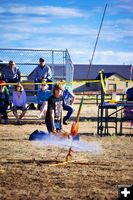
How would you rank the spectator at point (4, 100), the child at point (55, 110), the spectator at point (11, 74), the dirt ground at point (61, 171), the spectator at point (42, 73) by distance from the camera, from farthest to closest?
1. the spectator at point (11, 74)
2. the spectator at point (42, 73)
3. the spectator at point (4, 100)
4. the child at point (55, 110)
5. the dirt ground at point (61, 171)

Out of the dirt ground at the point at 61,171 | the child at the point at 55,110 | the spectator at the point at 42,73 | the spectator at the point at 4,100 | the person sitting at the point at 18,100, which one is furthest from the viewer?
the spectator at the point at 42,73

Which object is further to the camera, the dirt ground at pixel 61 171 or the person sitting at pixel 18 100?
the person sitting at pixel 18 100

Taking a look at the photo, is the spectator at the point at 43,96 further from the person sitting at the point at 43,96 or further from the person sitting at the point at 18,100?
the person sitting at the point at 18,100

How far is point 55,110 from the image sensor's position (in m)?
10.1

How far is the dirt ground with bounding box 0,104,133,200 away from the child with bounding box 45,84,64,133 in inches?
19.8

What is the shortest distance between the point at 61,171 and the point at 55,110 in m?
2.97

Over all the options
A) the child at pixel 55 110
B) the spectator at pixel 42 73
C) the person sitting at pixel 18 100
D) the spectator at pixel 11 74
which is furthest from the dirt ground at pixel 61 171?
the spectator at pixel 11 74

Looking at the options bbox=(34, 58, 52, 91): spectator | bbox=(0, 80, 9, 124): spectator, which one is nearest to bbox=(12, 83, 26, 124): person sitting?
bbox=(0, 80, 9, 124): spectator

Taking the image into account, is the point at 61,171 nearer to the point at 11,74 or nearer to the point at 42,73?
the point at 42,73

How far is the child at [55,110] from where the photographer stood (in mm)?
9711

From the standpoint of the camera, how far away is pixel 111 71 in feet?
254

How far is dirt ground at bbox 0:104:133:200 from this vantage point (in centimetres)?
591

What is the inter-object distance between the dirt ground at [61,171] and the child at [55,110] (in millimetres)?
502

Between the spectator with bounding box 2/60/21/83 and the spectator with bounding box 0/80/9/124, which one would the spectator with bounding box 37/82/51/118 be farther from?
the spectator with bounding box 2/60/21/83
